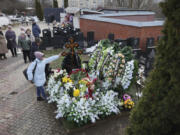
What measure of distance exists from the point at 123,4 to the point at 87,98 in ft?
108

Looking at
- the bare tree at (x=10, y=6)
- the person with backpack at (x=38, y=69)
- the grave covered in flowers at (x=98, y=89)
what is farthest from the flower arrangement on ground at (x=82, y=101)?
the bare tree at (x=10, y=6)

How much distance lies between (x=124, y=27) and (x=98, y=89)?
6.42m

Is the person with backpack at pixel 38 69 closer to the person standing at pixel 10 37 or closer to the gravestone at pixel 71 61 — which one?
the gravestone at pixel 71 61

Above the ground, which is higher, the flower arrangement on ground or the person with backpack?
the person with backpack

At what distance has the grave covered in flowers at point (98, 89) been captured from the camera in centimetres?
400

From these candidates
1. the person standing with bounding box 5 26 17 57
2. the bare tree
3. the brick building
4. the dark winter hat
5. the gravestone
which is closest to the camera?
the dark winter hat

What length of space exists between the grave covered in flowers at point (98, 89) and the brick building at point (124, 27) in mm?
4071

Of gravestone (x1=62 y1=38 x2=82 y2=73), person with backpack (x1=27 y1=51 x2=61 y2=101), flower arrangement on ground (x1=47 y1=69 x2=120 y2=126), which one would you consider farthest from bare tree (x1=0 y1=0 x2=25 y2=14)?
flower arrangement on ground (x1=47 y1=69 x2=120 y2=126)

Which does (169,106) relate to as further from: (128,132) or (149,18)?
(149,18)

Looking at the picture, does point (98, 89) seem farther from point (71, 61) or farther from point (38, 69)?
point (38, 69)

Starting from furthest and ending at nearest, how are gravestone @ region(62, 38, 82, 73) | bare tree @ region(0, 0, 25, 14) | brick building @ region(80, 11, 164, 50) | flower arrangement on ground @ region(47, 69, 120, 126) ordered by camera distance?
bare tree @ region(0, 0, 25, 14) < brick building @ region(80, 11, 164, 50) < gravestone @ region(62, 38, 82, 73) < flower arrangement on ground @ region(47, 69, 120, 126)

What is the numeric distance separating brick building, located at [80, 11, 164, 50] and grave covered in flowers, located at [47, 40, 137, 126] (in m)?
4.07

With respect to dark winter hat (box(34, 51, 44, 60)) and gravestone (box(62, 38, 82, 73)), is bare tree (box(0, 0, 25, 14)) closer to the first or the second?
gravestone (box(62, 38, 82, 73))

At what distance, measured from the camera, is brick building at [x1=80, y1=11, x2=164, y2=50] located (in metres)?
8.84
